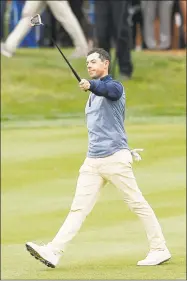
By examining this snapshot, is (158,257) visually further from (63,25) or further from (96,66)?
(63,25)

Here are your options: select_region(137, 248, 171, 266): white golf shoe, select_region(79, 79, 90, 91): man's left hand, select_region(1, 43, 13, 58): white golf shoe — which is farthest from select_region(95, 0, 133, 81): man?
select_region(79, 79, 90, 91): man's left hand

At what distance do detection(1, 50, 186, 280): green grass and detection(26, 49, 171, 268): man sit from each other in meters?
0.19

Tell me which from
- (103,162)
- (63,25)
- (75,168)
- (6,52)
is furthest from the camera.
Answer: (63,25)

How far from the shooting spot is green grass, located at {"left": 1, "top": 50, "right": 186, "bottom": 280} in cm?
1182

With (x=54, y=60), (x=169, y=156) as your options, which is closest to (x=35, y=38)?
(x=54, y=60)

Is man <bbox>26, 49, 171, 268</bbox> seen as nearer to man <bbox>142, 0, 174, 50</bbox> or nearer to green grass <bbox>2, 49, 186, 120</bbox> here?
green grass <bbox>2, 49, 186, 120</bbox>

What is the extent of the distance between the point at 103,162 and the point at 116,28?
59.3 ft

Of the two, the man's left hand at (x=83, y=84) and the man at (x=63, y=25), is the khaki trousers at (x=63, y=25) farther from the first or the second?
the man's left hand at (x=83, y=84)

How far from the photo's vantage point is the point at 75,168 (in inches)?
744

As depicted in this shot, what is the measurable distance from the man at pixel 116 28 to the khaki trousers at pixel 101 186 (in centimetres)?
1723

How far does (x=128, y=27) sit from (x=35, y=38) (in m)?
2.83

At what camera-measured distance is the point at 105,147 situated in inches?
373

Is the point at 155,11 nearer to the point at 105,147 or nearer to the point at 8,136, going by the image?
the point at 8,136

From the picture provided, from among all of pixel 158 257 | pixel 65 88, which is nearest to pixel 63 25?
pixel 65 88
